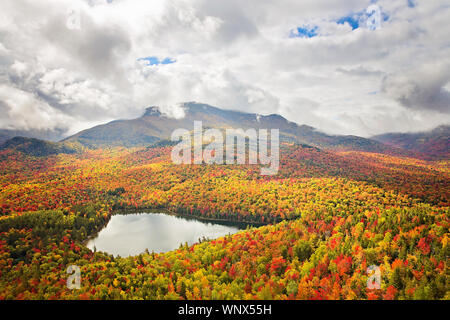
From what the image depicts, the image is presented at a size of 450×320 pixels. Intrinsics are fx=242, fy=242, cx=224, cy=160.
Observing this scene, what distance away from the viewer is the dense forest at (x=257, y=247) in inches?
1886

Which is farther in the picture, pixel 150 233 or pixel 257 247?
pixel 150 233

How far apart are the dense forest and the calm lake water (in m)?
6.28

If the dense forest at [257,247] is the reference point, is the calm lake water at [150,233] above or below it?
below

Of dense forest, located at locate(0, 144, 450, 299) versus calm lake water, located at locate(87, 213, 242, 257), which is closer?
dense forest, located at locate(0, 144, 450, 299)

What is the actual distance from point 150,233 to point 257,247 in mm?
53139

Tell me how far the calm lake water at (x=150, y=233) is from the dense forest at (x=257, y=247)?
20.6 feet

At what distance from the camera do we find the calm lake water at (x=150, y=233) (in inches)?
3542

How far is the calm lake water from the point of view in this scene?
90.0 meters

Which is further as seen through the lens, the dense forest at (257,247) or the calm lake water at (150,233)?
the calm lake water at (150,233)

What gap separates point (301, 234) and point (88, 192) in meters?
126

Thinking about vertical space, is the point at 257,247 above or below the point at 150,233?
above

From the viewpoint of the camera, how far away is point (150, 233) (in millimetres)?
102750
